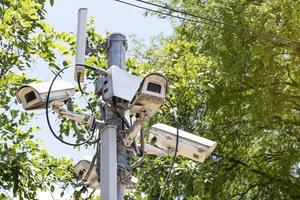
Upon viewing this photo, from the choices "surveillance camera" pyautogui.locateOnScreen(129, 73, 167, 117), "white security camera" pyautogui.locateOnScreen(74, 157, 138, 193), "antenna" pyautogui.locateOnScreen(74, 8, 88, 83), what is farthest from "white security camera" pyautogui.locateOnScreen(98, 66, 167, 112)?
"white security camera" pyautogui.locateOnScreen(74, 157, 138, 193)

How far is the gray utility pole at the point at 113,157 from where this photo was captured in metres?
3.10

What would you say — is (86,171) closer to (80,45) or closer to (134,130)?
(134,130)

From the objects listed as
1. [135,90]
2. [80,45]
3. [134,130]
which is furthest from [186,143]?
[80,45]

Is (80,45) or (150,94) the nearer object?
(150,94)

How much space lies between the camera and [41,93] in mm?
3250

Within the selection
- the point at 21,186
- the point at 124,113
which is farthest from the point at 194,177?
the point at 124,113

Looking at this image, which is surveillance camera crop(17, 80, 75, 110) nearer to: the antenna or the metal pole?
the antenna

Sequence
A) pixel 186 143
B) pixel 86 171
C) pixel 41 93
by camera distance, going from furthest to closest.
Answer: pixel 86 171
pixel 186 143
pixel 41 93

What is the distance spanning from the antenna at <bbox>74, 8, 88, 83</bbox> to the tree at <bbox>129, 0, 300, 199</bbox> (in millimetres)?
3000

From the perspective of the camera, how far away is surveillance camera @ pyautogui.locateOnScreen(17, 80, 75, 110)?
3244 millimetres

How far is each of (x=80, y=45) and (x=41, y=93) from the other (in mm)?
389

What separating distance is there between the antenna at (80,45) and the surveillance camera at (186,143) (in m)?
0.51

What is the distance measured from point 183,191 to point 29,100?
5.01 meters

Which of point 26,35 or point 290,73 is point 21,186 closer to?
point 26,35
